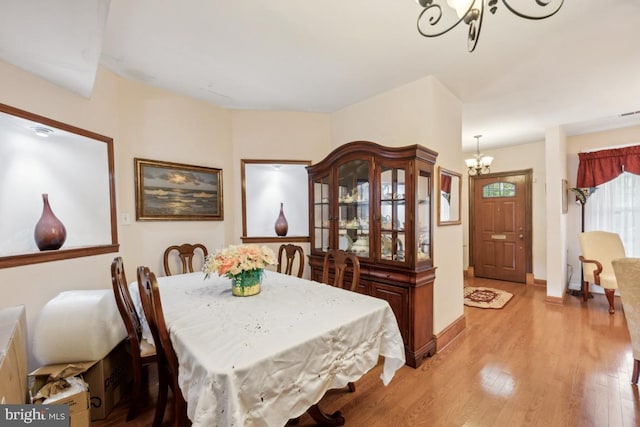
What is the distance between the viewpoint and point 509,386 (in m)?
2.09

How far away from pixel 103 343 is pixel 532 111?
4850 millimetres

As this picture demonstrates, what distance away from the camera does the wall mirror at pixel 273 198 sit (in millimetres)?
3480

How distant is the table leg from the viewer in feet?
5.32

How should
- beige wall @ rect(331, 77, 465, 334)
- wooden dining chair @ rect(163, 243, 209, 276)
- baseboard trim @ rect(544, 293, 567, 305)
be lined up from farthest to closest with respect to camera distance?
baseboard trim @ rect(544, 293, 567, 305) < wooden dining chair @ rect(163, 243, 209, 276) < beige wall @ rect(331, 77, 465, 334)

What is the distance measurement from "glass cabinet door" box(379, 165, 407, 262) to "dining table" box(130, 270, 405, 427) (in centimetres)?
86

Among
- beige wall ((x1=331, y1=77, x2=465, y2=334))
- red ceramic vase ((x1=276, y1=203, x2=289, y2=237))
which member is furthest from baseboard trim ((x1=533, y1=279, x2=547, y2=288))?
red ceramic vase ((x1=276, y1=203, x2=289, y2=237))

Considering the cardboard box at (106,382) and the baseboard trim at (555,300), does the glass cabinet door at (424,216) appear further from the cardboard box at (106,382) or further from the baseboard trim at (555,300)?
the baseboard trim at (555,300)

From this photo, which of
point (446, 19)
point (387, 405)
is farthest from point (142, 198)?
point (446, 19)

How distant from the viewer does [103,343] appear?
5.80 feet

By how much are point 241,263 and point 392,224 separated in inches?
57.1

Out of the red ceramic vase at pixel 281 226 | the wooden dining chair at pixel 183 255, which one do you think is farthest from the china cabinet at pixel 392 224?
the wooden dining chair at pixel 183 255

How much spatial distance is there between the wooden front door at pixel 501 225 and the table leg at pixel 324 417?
16.2 ft

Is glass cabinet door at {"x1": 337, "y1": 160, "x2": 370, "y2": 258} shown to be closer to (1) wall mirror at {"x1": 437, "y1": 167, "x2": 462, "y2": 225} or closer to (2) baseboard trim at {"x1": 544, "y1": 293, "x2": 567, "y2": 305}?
(1) wall mirror at {"x1": 437, "y1": 167, "x2": 462, "y2": 225}

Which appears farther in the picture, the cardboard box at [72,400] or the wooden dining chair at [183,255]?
the wooden dining chair at [183,255]
